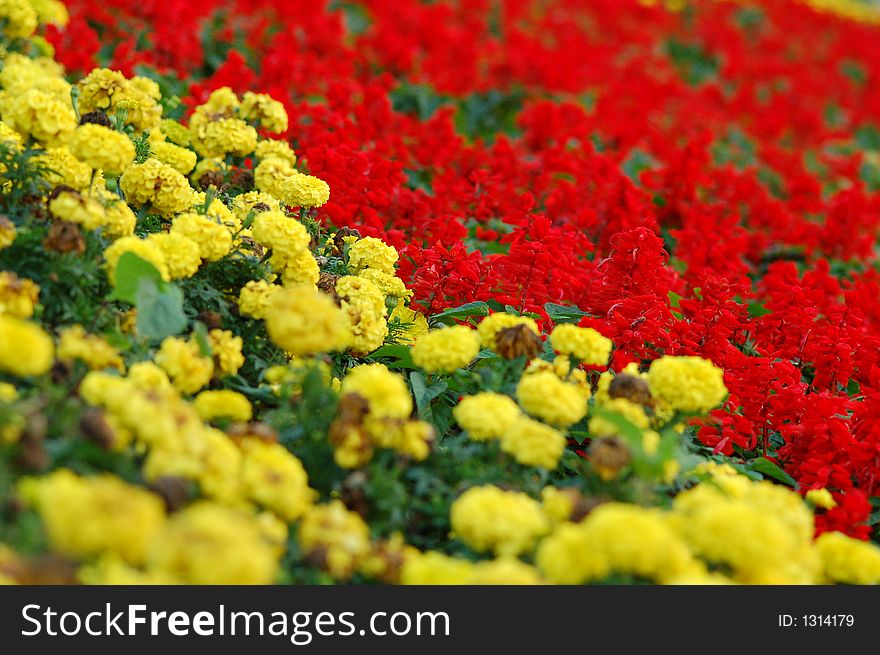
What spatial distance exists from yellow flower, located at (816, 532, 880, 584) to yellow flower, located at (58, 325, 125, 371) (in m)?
1.54

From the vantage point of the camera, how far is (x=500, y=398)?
2262 mm

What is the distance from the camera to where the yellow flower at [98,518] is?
4.93ft

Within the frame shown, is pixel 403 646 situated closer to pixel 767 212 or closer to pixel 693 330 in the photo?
pixel 693 330

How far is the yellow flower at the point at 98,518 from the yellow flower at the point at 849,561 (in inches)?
52.8

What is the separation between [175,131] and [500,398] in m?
1.80

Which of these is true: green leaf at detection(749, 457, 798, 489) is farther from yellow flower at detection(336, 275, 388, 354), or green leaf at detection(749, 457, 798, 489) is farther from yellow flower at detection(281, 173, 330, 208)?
yellow flower at detection(281, 173, 330, 208)

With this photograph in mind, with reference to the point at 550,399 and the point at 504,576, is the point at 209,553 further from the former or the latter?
the point at 550,399

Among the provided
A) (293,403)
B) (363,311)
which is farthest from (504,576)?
(363,311)

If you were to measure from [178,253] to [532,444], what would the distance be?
973mm

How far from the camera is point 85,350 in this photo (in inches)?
82.4

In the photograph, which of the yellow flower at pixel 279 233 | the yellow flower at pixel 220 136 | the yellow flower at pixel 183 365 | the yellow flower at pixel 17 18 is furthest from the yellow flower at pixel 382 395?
the yellow flower at pixel 17 18

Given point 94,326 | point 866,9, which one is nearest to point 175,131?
point 94,326

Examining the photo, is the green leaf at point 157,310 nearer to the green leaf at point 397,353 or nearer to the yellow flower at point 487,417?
the yellow flower at point 487,417

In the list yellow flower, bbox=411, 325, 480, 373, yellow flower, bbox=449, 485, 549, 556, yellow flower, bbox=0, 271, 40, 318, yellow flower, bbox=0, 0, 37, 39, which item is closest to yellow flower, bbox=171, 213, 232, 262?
yellow flower, bbox=0, 271, 40, 318
